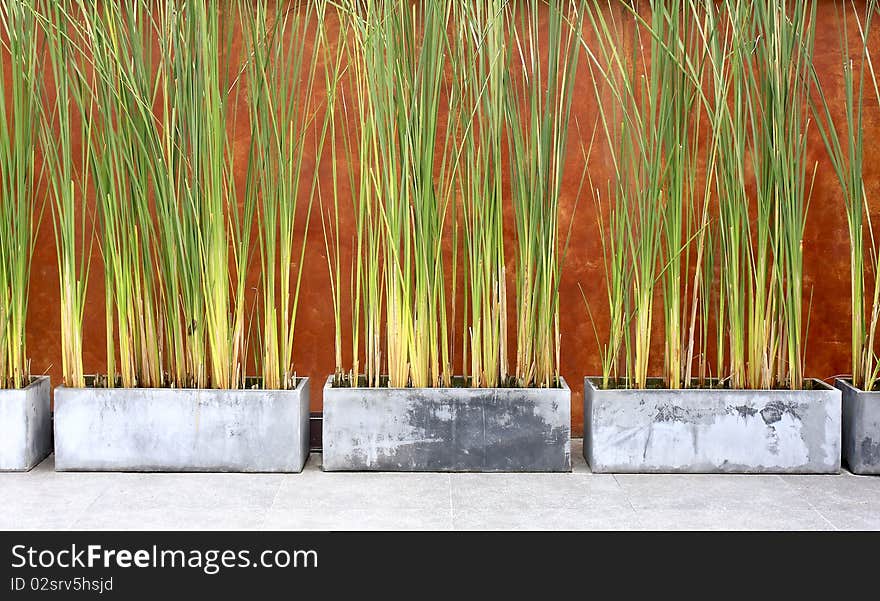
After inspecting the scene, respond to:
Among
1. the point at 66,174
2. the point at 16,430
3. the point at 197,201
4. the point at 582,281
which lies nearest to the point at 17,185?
the point at 66,174

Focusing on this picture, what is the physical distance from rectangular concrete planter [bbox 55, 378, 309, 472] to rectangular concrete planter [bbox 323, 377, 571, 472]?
0.34ft

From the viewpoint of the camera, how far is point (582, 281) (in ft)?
7.14

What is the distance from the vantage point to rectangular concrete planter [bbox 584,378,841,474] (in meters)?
1.79

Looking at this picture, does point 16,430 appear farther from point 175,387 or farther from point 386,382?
point 386,382

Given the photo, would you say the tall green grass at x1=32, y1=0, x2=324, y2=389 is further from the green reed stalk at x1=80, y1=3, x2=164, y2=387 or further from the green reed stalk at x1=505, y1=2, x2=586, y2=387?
the green reed stalk at x1=505, y1=2, x2=586, y2=387

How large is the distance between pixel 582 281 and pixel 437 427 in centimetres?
59

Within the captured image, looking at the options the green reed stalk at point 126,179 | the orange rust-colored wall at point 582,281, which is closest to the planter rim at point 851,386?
the orange rust-colored wall at point 582,281

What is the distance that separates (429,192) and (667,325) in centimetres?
55

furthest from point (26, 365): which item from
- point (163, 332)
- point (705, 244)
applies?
point (705, 244)

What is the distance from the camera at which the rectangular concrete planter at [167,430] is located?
1.78 m

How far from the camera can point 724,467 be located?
5.87 ft

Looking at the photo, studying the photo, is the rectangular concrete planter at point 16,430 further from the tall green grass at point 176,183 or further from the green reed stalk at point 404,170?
the green reed stalk at point 404,170

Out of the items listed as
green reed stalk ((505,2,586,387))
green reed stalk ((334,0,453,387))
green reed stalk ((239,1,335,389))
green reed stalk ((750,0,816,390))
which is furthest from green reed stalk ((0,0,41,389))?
green reed stalk ((750,0,816,390))
